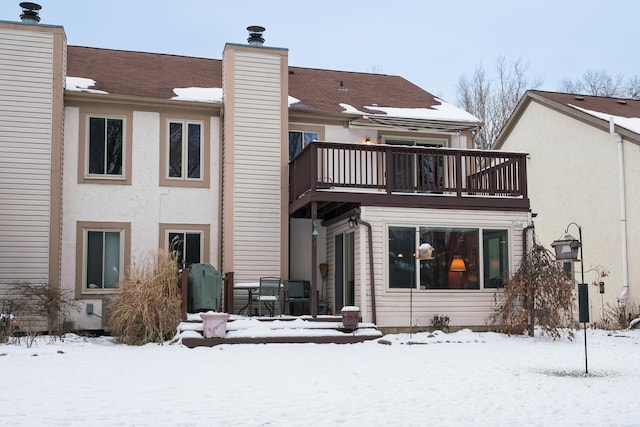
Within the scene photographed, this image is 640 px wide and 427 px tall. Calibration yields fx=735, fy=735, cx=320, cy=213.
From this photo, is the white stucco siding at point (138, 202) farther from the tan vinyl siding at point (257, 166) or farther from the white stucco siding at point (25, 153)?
the tan vinyl siding at point (257, 166)

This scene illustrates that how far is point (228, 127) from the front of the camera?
15.6 metres

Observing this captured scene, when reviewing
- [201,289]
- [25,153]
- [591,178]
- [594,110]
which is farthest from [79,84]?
[594,110]

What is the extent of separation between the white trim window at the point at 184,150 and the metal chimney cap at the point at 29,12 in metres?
3.59

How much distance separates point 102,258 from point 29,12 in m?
5.49

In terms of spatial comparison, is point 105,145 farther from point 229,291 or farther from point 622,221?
Result: point 622,221

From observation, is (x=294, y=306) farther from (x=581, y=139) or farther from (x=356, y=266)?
(x=581, y=139)

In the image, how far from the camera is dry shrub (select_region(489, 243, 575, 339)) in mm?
13773


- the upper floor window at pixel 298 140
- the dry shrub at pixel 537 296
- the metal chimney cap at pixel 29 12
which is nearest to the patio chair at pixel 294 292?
the upper floor window at pixel 298 140

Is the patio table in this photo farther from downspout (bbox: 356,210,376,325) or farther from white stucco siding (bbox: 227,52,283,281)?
downspout (bbox: 356,210,376,325)

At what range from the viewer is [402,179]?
14.9 metres

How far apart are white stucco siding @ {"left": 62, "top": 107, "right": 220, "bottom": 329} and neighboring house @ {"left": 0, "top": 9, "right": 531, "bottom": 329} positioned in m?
0.03

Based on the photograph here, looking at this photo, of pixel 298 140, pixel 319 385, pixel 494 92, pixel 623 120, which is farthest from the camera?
pixel 494 92

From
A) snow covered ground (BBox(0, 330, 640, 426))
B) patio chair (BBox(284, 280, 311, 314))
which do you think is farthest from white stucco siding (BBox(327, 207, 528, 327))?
snow covered ground (BBox(0, 330, 640, 426))

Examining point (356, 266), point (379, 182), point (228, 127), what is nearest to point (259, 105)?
point (228, 127)
